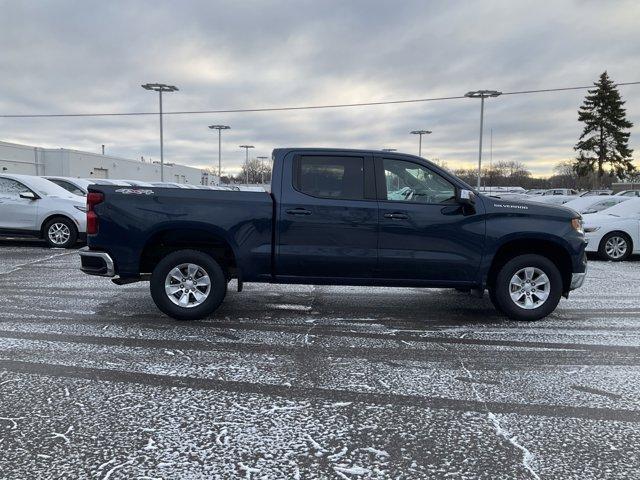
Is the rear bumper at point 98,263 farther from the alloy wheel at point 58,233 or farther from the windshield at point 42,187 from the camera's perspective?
the windshield at point 42,187

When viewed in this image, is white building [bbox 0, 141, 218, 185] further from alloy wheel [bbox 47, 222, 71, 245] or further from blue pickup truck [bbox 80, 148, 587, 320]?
blue pickup truck [bbox 80, 148, 587, 320]

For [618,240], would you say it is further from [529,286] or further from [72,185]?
[72,185]

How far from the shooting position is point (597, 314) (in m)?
6.88

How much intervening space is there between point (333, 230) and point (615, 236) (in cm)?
897

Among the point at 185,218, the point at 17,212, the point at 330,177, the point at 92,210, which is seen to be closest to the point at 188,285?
the point at 185,218

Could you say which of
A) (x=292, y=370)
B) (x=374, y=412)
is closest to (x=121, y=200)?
(x=292, y=370)

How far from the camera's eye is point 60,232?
12.5m

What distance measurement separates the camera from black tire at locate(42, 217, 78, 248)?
12453mm

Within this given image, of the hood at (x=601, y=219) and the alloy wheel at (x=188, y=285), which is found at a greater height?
the hood at (x=601, y=219)

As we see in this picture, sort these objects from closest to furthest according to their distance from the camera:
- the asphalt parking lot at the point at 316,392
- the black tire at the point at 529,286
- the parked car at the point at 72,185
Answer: the asphalt parking lot at the point at 316,392 < the black tire at the point at 529,286 < the parked car at the point at 72,185

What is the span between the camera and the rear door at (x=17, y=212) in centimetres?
1229

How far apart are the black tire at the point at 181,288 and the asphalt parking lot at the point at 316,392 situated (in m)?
0.18

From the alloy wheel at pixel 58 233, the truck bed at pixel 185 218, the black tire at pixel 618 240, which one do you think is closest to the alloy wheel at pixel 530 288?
the truck bed at pixel 185 218

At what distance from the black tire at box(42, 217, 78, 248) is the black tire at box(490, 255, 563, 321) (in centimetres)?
1006
